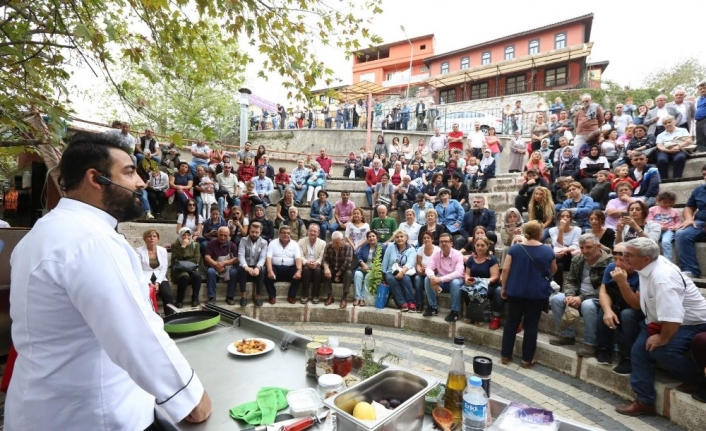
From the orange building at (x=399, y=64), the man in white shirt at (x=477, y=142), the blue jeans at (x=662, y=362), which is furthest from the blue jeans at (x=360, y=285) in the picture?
the orange building at (x=399, y=64)

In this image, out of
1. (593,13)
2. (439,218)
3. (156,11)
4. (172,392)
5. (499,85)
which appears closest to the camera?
(172,392)

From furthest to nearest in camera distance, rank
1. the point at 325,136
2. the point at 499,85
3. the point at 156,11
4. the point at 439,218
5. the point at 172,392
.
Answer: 1. the point at 499,85
2. the point at 325,136
3. the point at 439,218
4. the point at 156,11
5. the point at 172,392

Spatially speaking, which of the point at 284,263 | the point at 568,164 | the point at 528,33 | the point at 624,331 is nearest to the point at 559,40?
the point at 528,33

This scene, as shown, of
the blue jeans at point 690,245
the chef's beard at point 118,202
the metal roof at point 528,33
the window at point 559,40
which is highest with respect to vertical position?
the metal roof at point 528,33

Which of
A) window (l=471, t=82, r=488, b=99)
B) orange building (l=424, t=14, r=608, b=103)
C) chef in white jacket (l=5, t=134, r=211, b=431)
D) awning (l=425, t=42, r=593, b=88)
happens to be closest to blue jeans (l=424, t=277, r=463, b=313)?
chef in white jacket (l=5, t=134, r=211, b=431)

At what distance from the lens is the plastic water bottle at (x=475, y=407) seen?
136 centimetres

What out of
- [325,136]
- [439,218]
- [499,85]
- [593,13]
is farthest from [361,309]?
[593,13]

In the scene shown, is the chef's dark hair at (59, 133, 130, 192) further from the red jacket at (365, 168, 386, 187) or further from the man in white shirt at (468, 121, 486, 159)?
the man in white shirt at (468, 121, 486, 159)

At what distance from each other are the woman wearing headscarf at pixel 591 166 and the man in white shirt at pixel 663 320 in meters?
4.48

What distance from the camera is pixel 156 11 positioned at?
2939 mm

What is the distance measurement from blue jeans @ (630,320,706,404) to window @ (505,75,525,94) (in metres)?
26.4

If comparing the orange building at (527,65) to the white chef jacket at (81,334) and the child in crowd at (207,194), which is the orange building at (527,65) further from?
the white chef jacket at (81,334)

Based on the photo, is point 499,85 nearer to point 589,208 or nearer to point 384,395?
point 589,208

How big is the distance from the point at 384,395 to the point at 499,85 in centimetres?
2934
